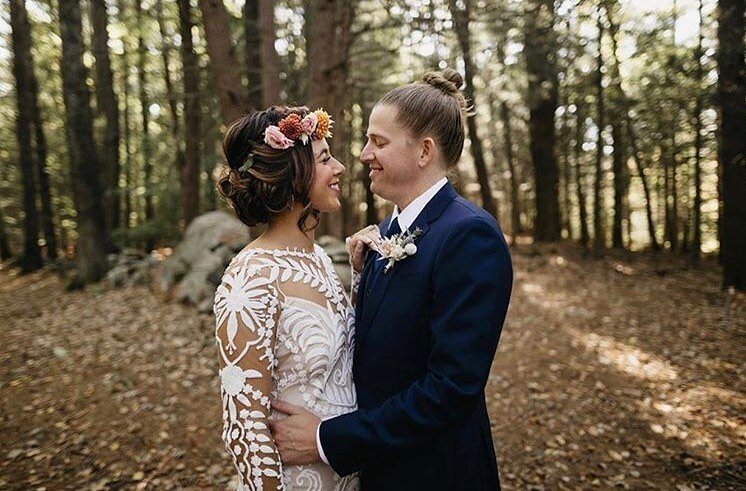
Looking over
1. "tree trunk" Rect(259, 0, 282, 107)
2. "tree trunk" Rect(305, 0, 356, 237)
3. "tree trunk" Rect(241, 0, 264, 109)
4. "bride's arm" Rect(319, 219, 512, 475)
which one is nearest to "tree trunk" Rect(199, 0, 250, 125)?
"tree trunk" Rect(259, 0, 282, 107)

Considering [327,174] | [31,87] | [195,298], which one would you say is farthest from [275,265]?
[31,87]

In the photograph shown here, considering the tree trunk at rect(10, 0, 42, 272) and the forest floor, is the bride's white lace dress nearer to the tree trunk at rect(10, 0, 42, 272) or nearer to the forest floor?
the forest floor

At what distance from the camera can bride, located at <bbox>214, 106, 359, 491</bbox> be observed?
5.99 feet

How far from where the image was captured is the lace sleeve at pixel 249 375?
1.81 meters

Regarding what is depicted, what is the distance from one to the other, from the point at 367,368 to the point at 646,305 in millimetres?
9657

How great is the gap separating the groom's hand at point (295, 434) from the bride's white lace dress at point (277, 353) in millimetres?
55

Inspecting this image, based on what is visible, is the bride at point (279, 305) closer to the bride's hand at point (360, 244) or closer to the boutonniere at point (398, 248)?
the bride's hand at point (360, 244)

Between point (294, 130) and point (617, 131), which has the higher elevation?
point (617, 131)

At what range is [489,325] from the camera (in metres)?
1.72

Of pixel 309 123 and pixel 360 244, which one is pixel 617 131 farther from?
pixel 309 123

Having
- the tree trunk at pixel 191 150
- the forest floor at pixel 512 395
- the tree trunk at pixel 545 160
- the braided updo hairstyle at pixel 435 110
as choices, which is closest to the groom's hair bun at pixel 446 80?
the braided updo hairstyle at pixel 435 110

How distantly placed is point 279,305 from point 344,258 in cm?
648

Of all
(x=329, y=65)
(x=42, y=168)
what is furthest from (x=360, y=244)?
(x=42, y=168)

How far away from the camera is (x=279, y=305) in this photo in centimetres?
191
